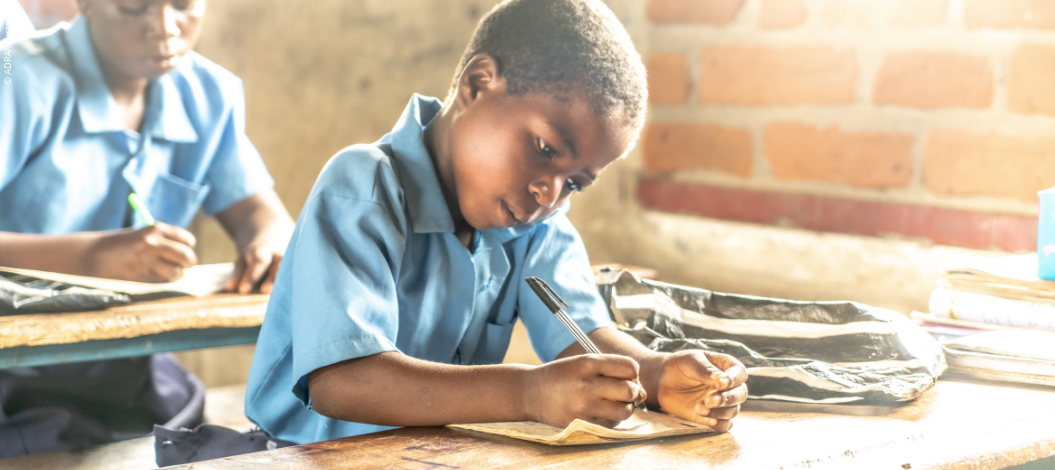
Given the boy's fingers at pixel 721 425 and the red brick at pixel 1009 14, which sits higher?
the red brick at pixel 1009 14

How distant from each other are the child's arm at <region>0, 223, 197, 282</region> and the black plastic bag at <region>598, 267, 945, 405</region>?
713mm

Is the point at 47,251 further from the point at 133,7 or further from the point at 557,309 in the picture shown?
the point at 557,309

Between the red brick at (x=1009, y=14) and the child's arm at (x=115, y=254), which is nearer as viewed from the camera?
the child's arm at (x=115, y=254)

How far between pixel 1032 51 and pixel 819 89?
0.40 m

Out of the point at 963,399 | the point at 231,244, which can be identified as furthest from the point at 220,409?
the point at 963,399

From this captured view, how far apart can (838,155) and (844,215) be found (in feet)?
0.40

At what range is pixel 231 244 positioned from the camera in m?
2.51

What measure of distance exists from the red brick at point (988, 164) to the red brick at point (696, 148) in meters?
0.41

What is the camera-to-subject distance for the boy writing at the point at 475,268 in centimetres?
83

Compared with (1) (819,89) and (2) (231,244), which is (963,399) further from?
(2) (231,244)

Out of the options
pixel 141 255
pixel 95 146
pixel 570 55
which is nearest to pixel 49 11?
pixel 95 146

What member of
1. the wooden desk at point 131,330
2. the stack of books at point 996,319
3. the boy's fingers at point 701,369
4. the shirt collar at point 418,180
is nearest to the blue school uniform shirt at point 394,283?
the shirt collar at point 418,180

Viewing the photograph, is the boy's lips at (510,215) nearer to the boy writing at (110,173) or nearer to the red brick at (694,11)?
the boy writing at (110,173)

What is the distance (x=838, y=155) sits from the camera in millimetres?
1869
